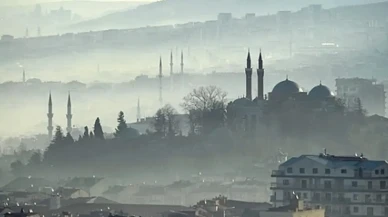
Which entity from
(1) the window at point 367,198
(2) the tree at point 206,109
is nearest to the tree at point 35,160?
(2) the tree at point 206,109

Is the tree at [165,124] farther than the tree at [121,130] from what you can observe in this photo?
Yes

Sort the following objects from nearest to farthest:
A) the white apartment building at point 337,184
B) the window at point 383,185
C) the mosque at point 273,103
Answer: the white apartment building at point 337,184 → the window at point 383,185 → the mosque at point 273,103

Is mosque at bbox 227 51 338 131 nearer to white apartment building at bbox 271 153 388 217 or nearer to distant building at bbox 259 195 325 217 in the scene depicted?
white apartment building at bbox 271 153 388 217

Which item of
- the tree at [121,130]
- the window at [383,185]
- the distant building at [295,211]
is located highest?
the tree at [121,130]

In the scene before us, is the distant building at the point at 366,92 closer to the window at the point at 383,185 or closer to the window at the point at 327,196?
the window at the point at 327,196

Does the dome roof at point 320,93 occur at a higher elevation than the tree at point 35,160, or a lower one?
higher

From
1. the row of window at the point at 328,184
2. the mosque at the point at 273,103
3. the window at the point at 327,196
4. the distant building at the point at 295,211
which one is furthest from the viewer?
the mosque at the point at 273,103

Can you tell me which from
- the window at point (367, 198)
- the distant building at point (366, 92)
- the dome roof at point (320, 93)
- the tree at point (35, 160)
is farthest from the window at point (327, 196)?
the distant building at point (366, 92)

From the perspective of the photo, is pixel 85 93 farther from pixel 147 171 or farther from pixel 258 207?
pixel 258 207

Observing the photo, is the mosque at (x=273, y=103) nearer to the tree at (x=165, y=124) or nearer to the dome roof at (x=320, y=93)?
the dome roof at (x=320, y=93)
